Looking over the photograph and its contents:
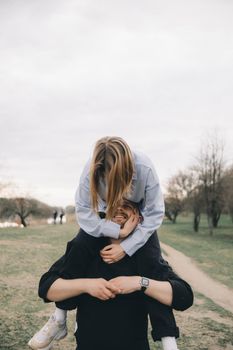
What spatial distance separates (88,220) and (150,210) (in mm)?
494

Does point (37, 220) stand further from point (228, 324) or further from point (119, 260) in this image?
point (119, 260)

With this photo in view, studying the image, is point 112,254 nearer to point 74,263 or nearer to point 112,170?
point 74,263

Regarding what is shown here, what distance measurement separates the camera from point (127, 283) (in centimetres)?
196

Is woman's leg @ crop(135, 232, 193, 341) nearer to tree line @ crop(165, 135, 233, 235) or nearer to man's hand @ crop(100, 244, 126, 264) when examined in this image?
man's hand @ crop(100, 244, 126, 264)

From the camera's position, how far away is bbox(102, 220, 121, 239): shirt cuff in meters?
2.17

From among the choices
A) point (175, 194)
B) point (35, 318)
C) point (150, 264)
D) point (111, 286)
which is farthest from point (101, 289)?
point (175, 194)

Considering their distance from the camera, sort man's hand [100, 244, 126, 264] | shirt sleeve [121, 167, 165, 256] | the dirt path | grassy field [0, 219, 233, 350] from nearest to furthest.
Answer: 1. man's hand [100, 244, 126, 264]
2. shirt sleeve [121, 167, 165, 256]
3. grassy field [0, 219, 233, 350]
4. the dirt path

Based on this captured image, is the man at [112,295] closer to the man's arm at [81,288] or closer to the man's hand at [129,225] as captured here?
the man's arm at [81,288]

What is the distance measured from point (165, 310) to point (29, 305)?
6.00m

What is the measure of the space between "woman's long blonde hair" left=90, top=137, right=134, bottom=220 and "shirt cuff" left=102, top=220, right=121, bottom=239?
1.4 inches

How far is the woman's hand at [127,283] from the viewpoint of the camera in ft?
6.41

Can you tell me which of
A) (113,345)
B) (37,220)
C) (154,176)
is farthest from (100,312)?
(37,220)

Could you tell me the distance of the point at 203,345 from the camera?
5.68 meters

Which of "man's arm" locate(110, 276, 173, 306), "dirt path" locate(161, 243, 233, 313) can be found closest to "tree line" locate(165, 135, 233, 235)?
"dirt path" locate(161, 243, 233, 313)
